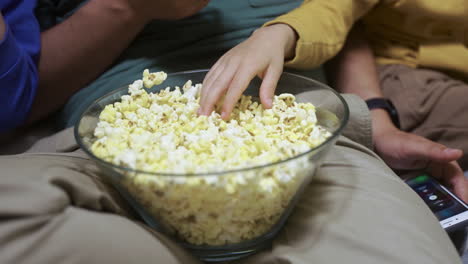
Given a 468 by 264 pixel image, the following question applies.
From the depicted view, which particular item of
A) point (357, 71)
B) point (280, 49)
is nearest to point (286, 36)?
point (280, 49)

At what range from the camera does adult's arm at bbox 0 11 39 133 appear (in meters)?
0.64

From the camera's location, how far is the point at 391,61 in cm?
104

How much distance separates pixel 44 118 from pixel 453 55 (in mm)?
839

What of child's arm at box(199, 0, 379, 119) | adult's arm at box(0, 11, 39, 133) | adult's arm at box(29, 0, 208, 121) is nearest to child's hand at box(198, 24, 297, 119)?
child's arm at box(199, 0, 379, 119)

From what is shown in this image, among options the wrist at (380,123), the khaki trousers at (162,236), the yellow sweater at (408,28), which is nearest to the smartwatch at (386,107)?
the wrist at (380,123)

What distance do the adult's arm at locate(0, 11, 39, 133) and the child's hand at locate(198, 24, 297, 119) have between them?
0.27 m

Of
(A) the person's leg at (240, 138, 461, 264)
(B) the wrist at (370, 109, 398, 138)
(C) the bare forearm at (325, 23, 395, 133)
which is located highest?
(A) the person's leg at (240, 138, 461, 264)

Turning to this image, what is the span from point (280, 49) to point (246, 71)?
4.0 inches

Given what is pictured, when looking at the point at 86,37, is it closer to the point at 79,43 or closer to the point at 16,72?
the point at 79,43

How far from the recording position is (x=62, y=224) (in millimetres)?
430

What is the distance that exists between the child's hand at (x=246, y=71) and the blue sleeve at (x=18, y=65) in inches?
10.7

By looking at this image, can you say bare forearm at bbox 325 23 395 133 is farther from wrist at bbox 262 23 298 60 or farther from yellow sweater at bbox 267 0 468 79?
wrist at bbox 262 23 298 60

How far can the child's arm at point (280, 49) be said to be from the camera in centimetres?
62

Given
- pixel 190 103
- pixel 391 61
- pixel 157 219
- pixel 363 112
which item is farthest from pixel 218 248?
pixel 391 61
